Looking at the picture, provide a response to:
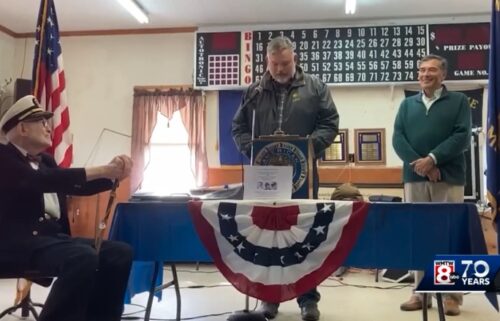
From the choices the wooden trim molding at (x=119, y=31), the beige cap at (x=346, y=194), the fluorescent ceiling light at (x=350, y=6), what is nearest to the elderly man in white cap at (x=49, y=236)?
Result: the beige cap at (x=346, y=194)

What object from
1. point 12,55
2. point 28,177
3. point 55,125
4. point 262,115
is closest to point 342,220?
point 262,115

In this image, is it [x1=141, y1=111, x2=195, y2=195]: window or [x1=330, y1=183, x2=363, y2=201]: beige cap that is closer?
[x1=330, y1=183, x2=363, y2=201]: beige cap

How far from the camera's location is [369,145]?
18.2ft

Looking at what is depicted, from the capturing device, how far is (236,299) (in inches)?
130

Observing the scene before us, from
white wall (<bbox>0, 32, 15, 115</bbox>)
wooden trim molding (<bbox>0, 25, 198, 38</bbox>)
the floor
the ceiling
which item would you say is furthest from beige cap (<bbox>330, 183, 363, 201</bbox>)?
white wall (<bbox>0, 32, 15, 115</bbox>)

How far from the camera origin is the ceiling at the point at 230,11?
517cm

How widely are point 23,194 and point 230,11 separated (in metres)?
4.00

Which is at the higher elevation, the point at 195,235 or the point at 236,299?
the point at 195,235

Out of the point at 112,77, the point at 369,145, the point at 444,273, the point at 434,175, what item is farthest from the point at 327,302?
the point at 112,77

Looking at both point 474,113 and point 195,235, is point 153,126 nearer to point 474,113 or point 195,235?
point 474,113

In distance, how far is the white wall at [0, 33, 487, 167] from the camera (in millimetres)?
5938

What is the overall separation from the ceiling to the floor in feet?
9.60

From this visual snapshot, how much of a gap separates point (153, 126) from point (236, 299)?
3.09 meters

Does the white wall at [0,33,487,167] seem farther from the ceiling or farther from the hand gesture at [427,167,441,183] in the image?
the hand gesture at [427,167,441,183]
